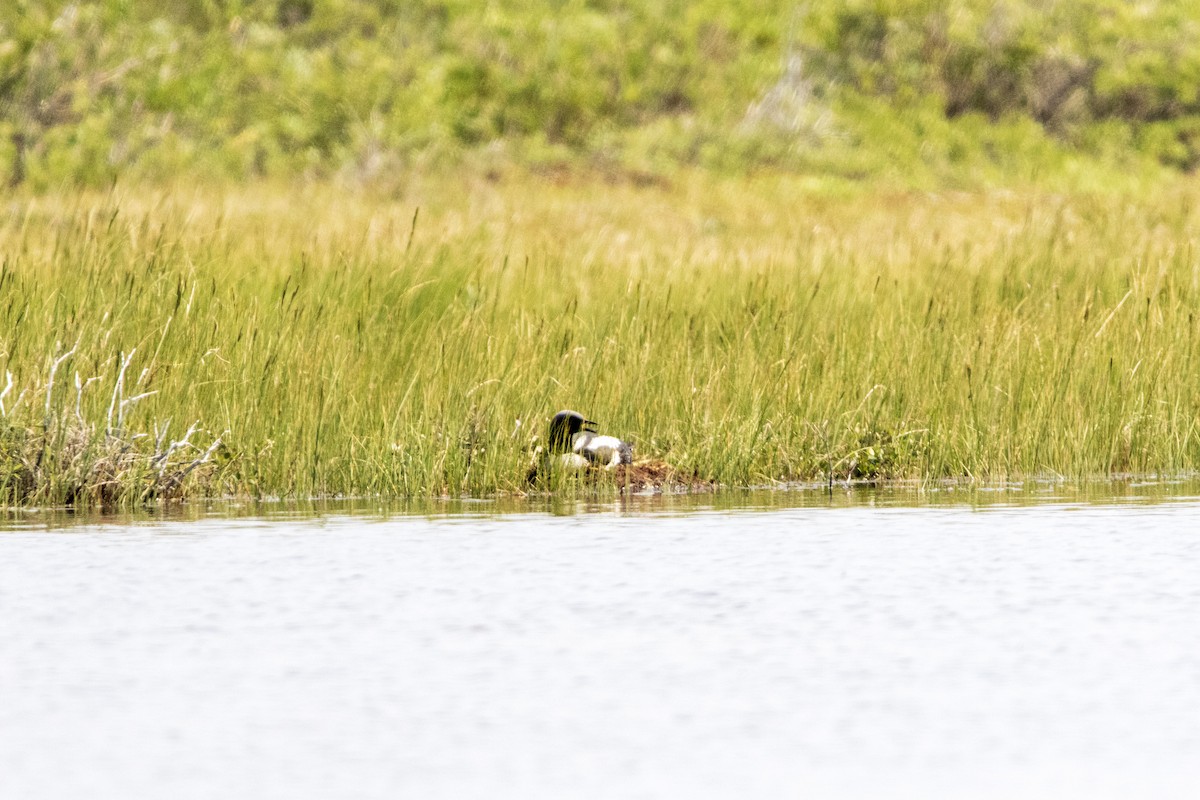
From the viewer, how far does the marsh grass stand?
26.5 feet

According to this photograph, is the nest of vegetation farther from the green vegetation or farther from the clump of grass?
the clump of grass

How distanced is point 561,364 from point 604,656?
4.52 m

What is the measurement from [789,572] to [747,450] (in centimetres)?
256

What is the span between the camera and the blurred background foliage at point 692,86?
29.9 meters

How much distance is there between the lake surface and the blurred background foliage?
749 inches

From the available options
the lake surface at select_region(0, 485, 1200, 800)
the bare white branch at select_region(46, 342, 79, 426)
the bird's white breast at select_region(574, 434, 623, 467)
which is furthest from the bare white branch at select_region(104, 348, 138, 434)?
the bird's white breast at select_region(574, 434, 623, 467)

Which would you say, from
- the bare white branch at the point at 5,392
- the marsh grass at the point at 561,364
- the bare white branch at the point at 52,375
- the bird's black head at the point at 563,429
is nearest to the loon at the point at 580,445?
the bird's black head at the point at 563,429

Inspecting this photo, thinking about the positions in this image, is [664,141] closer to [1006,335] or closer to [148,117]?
[148,117]

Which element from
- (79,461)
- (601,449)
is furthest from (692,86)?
(79,461)

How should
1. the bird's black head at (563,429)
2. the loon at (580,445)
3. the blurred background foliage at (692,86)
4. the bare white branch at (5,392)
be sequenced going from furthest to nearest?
1. the blurred background foliage at (692,86)
2. the bird's black head at (563,429)
3. the loon at (580,445)
4. the bare white branch at (5,392)

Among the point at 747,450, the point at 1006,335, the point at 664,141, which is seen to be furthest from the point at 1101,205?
the point at 664,141

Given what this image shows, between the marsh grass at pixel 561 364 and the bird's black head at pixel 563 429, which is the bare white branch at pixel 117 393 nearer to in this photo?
the marsh grass at pixel 561 364

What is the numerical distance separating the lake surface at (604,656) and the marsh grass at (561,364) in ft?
3.17

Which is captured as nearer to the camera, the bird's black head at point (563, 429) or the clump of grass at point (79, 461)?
the clump of grass at point (79, 461)
